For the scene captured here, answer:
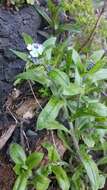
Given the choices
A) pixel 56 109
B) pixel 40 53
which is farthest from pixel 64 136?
pixel 40 53

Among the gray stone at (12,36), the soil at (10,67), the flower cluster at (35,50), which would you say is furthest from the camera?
the gray stone at (12,36)

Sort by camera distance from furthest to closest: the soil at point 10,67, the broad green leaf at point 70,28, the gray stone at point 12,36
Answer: the broad green leaf at point 70,28
the gray stone at point 12,36
the soil at point 10,67

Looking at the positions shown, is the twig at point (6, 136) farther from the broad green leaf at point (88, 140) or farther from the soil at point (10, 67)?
the broad green leaf at point (88, 140)

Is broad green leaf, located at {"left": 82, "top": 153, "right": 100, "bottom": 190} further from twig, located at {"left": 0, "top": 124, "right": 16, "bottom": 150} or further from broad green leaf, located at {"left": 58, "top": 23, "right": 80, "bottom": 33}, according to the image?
broad green leaf, located at {"left": 58, "top": 23, "right": 80, "bottom": 33}

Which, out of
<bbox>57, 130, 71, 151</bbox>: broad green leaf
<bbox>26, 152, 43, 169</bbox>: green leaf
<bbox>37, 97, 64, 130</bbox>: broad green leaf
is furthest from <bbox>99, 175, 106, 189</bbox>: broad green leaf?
<bbox>37, 97, 64, 130</bbox>: broad green leaf

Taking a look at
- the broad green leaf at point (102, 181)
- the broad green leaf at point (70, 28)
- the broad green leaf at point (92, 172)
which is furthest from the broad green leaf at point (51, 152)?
the broad green leaf at point (70, 28)

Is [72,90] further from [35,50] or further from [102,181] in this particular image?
[102,181]
